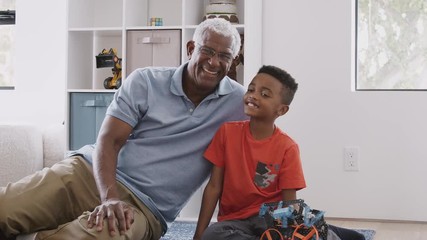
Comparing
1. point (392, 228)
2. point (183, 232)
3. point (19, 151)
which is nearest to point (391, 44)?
point (392, 228)

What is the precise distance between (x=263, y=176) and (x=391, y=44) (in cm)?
171

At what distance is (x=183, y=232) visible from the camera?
3.06 meters

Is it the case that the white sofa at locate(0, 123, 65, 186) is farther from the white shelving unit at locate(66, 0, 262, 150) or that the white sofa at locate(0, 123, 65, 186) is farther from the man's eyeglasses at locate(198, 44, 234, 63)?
the man's eyeglasses at locate(198, 44, 234, 63)

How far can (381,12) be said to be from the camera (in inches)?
146

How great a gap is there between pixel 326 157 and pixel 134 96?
158 cm

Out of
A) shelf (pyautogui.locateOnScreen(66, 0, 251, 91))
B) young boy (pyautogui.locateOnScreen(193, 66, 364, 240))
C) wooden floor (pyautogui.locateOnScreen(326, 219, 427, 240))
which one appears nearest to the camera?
young boy (pyautogui.locateOnScreen(193, 66, 364, 240))

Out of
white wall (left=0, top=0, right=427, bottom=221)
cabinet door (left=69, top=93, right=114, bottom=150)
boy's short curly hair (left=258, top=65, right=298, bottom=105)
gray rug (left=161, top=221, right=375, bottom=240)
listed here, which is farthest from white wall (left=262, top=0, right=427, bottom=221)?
boy's short curly hair (left=258, top=65, right=298, bottom=105)

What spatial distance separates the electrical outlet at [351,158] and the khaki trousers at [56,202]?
5.08 feet

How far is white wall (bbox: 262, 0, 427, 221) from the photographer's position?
3500 mm

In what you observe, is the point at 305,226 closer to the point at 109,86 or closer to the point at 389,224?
the point at 389,224

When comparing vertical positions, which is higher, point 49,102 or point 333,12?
point 333,12

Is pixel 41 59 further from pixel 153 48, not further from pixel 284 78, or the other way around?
pixel 284 78

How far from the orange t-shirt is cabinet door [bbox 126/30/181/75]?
1276 mm

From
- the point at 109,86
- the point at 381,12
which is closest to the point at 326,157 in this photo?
the point at 381,12
